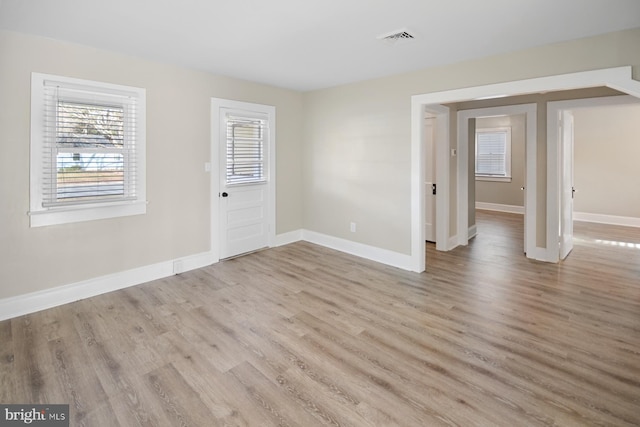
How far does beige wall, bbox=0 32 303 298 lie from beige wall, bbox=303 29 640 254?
94 cm

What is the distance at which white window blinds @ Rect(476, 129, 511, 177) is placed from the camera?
349 inches

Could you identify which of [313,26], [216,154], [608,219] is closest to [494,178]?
[608,219]

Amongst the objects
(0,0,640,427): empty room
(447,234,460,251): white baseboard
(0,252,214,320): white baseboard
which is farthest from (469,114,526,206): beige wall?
(0,252,214,320): white baseboard

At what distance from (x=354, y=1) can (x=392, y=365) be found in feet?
8.48

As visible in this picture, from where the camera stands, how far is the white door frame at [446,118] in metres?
2.88

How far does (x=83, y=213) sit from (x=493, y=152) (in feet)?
30.6

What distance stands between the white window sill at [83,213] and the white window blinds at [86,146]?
0.22 feet

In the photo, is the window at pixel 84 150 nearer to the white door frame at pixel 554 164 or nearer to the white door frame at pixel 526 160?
the white door frame at pixel 526 160

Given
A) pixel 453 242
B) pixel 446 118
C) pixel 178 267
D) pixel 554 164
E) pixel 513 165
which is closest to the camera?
pixel 178 267

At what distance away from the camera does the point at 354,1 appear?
2.35 m

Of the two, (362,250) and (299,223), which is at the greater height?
(299,223)

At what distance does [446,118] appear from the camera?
17.0 ft

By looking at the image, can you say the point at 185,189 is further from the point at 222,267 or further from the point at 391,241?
the point at 391,241

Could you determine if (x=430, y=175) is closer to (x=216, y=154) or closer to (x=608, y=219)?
(x=216, y=154)
